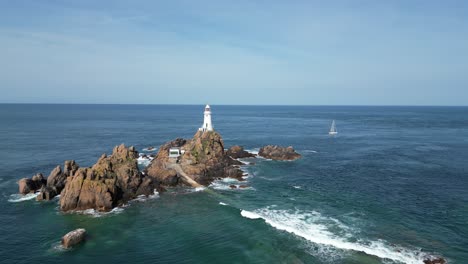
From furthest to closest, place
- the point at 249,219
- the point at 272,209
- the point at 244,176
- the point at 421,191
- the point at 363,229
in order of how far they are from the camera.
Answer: the point at 244,176 → the point at 421,191 → the point at 272,209 → the point at 249,219 → the point at 363,229

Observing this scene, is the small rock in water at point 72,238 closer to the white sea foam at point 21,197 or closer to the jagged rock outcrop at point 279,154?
the white sea foam at point 21,197

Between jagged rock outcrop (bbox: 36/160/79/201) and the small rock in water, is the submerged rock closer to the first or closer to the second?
the small rock in water

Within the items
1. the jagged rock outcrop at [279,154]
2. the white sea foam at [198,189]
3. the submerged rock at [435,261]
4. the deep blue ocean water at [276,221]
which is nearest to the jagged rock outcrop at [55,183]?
the deep blue ocean water at [276,221]

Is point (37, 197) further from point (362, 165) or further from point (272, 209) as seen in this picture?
point (362, 165)

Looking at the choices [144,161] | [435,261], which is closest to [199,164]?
[144,161]

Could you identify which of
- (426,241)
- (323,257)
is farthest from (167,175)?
(426,241)
